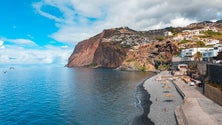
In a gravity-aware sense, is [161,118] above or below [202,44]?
below

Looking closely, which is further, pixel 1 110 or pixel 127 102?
pixel 127 102

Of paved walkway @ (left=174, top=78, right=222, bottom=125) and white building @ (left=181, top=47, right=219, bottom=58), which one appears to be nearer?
paved walkway @ (left=174, top=78, right=222, bottom=125)

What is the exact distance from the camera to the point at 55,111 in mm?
56406

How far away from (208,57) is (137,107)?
7704cm

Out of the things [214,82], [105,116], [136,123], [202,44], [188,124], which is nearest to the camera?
[188,124]

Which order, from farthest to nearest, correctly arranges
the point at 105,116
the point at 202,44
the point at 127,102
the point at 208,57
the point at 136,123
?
1. the point at 202,44
2. the point at 208,57
3. the point at 127,102
4. the point at 105,116
5. the point at 136,123

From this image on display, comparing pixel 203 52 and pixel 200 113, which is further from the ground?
pixel 203 52

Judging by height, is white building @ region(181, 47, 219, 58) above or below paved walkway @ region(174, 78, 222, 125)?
above

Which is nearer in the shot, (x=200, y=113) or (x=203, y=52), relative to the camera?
(x=200, y=113)

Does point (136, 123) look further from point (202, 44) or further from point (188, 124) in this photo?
point (202, 44)

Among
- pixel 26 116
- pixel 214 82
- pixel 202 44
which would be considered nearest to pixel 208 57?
pixel 214 82

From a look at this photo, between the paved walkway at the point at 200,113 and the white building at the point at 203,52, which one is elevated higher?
the white building at the point at 203,52

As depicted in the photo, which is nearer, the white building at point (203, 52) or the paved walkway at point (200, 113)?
the paved walkway at point (200, 113)

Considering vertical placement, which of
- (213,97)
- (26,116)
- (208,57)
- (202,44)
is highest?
(202,44)
